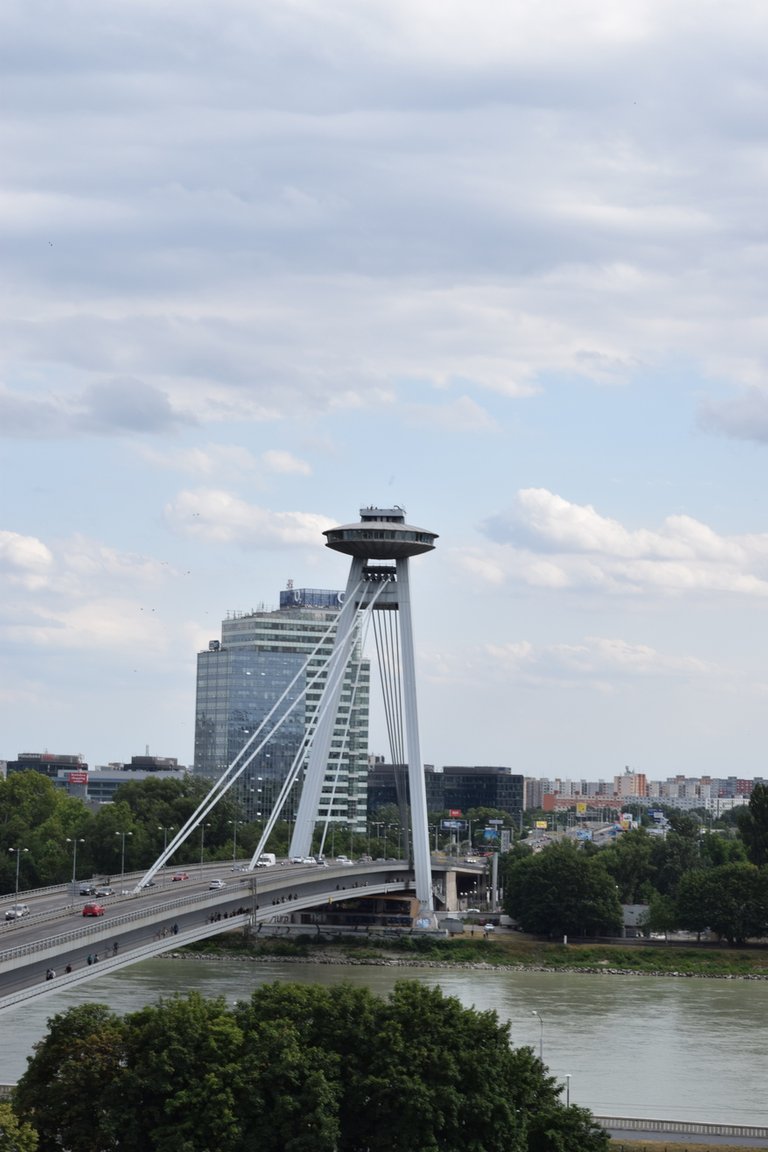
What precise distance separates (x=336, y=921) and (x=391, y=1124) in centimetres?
4656

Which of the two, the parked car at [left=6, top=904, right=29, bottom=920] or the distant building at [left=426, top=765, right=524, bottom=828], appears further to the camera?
the distant building at [left=426, top=765, right=524, bottom=828]

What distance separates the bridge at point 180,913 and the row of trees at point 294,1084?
8633mm

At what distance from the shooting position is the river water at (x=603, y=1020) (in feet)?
118

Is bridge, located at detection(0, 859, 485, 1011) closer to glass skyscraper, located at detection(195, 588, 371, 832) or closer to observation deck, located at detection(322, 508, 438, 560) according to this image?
observation deck, located at detection(322, 508, 438, 560)

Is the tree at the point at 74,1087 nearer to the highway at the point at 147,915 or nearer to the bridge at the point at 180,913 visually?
the bridge at the point at 180,913

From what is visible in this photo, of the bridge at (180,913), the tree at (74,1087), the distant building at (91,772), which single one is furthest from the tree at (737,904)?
the distant building at (91,772)

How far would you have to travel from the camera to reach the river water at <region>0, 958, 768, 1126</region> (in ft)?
118

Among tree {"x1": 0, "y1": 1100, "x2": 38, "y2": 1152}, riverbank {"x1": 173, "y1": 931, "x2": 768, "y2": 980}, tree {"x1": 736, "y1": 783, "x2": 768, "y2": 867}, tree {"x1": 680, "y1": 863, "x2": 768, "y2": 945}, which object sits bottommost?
riverbank {"x1": 173, "y1": 931, "x2": 768, "y2": 980}

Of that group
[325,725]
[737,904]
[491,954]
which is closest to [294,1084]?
[491,954]

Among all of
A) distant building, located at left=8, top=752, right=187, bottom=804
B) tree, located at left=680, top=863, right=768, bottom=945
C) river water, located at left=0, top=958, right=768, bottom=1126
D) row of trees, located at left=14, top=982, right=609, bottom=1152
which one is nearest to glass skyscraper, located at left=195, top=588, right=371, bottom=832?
distant building, located at left=8, top=752, right=187, bottom=804

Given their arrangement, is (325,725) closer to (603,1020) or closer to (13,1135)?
Result: (603,1020)

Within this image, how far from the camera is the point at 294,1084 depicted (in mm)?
25266

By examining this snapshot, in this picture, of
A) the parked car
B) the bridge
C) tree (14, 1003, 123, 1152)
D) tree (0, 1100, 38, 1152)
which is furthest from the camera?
the parked car

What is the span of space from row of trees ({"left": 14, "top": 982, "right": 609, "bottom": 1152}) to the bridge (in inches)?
340
